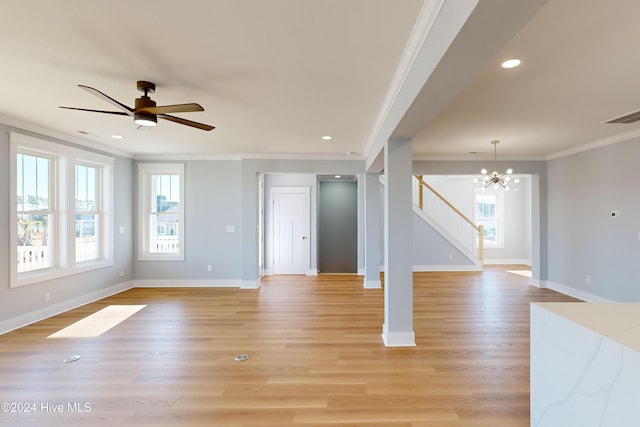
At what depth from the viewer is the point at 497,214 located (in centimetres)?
934

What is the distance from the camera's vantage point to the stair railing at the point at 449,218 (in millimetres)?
8172

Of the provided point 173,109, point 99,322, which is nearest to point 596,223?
point 173,109

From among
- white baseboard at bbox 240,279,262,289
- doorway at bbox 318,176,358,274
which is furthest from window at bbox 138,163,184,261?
doorway at bbox 318,176,358,274

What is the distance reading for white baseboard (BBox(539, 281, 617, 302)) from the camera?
489cm

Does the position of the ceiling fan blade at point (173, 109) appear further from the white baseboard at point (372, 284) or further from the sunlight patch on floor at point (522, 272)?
the sunlight patch on floor at point (522, 272)

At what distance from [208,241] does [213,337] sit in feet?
9.78

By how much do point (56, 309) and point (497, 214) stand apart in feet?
34.7

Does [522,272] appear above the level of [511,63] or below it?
below

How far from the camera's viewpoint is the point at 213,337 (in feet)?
11.6

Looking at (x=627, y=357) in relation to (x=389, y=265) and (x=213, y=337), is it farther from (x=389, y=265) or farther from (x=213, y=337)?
(x=213, y=337)

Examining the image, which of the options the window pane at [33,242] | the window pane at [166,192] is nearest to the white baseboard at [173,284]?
the window pane at [166,192]

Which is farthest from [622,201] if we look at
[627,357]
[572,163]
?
[627,357]

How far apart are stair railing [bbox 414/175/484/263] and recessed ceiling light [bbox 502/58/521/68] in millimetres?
5928

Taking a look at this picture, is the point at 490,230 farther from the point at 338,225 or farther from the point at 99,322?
the point at 99,322
